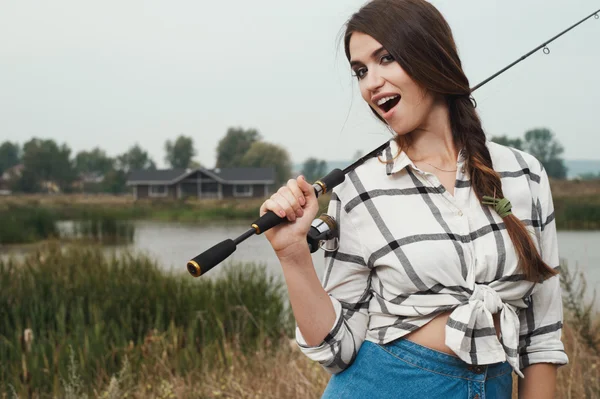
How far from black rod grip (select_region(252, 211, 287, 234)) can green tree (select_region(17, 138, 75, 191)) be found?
5473 centimetres

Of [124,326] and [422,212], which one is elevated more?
[422,212]

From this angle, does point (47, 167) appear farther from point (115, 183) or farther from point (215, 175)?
point (215, 175)

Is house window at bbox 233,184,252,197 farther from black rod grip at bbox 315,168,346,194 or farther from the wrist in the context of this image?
the wrist

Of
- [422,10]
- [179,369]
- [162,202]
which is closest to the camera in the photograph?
[422,10]

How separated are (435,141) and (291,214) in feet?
1.73

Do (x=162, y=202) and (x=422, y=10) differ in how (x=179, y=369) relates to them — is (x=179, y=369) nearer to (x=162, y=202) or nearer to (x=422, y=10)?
(x=422, y=10)

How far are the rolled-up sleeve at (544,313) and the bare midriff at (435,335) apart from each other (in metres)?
0.33

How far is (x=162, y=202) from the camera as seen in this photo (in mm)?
44156

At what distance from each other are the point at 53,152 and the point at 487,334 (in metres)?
56.6

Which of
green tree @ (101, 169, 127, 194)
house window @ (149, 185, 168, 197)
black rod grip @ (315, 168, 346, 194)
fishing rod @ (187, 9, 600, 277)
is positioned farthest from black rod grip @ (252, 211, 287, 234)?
green tree @ (101, 169, 127, 194)

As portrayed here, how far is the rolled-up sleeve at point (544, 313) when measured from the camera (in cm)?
183

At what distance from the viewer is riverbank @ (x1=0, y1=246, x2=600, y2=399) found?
3.98 metres

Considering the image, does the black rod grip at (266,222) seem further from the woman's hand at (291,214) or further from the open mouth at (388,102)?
the open mouth at (388,102)

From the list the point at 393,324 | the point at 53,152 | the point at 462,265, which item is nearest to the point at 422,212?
the point at 462,265
